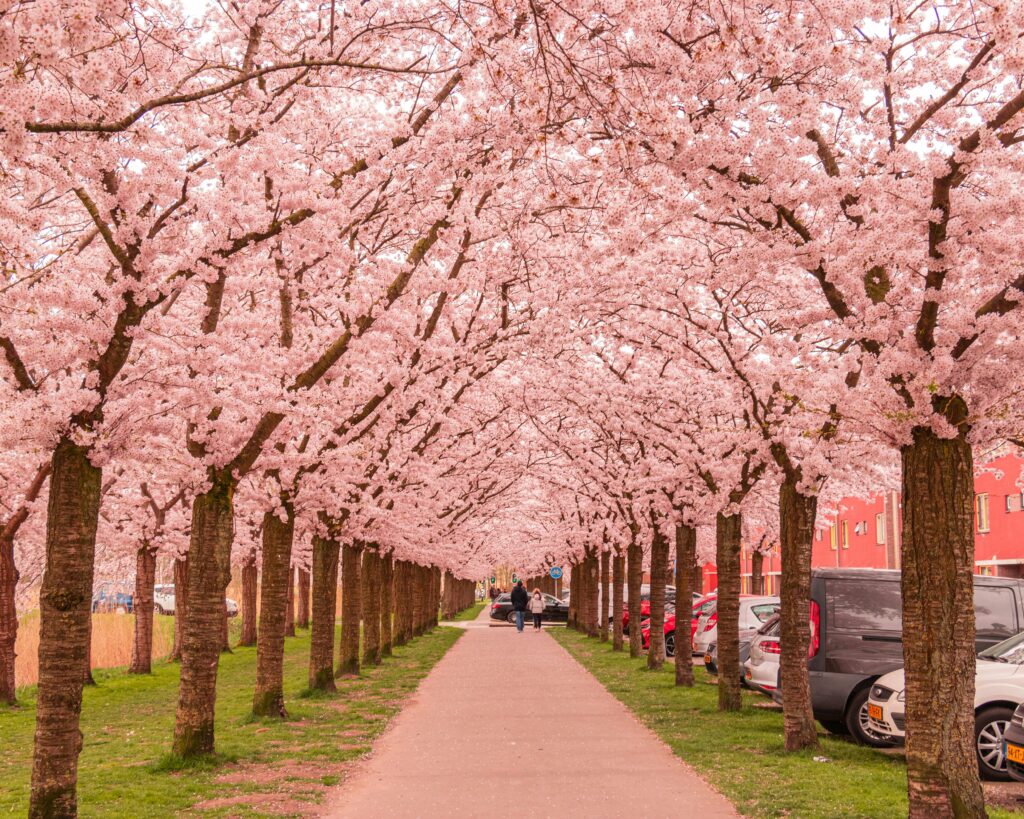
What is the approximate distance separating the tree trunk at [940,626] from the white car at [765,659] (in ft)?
23.0

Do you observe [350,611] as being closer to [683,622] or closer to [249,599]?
[683,622]

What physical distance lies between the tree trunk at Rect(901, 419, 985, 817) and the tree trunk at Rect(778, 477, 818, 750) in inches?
157

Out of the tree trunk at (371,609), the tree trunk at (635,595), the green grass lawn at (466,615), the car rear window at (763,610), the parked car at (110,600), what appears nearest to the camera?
the car rear window at (763,610)

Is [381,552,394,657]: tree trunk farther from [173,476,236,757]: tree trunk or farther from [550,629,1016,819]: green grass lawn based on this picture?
[173,476,236,757]: tree trunk

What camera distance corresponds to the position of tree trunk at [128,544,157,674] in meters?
22.5

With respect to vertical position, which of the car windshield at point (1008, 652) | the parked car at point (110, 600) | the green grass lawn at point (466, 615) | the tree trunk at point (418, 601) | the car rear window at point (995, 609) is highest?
the car rear window at point (995, 609)

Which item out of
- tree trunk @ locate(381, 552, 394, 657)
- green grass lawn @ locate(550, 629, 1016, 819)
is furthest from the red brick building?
tree trunk @ locate(381, 552, 394, 657)

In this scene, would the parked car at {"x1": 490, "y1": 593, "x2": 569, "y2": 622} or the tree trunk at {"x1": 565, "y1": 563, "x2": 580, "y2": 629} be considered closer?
the tree trunk at {"x1": 565, "y1": 563, "x2": 580, "y2": 629}

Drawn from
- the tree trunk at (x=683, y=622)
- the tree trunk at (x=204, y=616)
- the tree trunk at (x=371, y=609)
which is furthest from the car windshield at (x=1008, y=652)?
the tree trunk at (x=371, y=609)

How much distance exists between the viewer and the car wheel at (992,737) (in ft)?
31.9

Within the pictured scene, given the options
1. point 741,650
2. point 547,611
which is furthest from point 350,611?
point 547,611

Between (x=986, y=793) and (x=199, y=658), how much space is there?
773cm

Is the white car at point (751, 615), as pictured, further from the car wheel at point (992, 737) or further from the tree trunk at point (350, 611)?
the car wheel at point (992, 737)

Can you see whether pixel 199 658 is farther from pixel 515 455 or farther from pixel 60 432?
pixel 515 455
